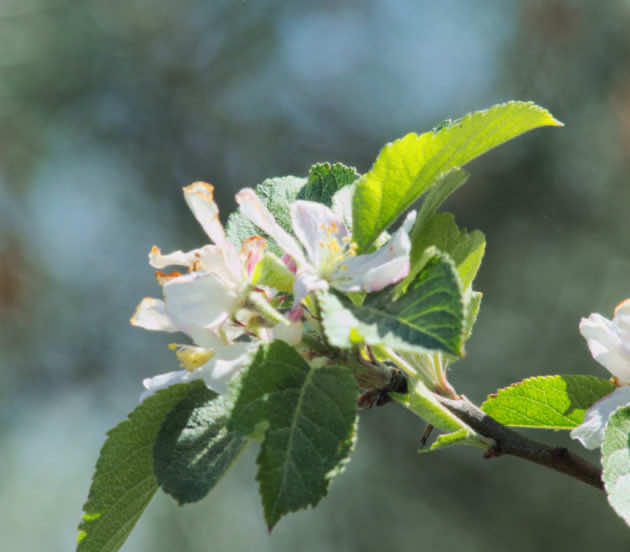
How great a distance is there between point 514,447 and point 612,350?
0.08 meters

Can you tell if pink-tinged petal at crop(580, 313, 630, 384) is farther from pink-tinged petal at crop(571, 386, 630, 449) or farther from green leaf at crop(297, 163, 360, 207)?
green leaf at crop(297, 163, 360, 207)

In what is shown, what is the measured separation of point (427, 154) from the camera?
1.19 ft

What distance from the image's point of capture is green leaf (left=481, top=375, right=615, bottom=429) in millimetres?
411

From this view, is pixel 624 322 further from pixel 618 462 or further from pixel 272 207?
pixel 272 207

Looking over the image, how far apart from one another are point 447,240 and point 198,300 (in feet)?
0.43

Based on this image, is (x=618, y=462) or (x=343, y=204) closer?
(x=618, y=462)

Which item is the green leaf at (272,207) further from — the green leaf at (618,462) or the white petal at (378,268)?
the green leaf at (618,462)

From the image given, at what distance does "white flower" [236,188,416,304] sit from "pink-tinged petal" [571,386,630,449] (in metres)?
0.13

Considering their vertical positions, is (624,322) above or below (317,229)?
below

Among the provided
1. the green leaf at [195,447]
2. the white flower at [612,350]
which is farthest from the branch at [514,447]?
the green leaf at [195,447]

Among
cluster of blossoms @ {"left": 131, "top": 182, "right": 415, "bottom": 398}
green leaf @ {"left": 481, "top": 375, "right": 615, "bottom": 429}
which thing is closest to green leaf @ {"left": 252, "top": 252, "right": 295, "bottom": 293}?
cluster of blossoms @ {"left": 131, "top": 182, "right": 415, "bottom": 398}

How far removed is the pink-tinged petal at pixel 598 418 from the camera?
1.17 ft

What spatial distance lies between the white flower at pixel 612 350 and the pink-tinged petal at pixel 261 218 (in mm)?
167

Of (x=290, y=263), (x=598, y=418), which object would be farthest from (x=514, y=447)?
(x=290, y=263)
